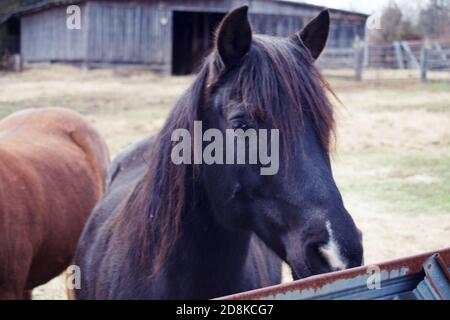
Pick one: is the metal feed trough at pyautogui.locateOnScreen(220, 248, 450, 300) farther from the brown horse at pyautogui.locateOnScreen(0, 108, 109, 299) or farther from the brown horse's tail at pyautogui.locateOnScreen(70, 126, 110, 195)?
the brown horse's tail at pyautogui.locateOnScreen(70, 126, 110, 195)

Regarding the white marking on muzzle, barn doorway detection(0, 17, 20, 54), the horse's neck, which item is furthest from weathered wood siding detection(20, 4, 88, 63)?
the white marking on muzzle

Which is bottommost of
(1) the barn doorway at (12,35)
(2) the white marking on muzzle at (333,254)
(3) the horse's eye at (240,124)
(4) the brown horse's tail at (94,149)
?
(4) the brown horse's tail at (94,149)

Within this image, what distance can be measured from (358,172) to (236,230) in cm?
553

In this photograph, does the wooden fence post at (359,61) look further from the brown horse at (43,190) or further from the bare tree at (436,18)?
the brown horse at (43,190)

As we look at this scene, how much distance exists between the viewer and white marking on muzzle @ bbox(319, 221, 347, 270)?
1637 mm

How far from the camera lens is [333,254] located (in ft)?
5.40

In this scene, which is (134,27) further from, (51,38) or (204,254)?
(204,254)

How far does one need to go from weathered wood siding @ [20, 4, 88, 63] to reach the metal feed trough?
21396 millimetres

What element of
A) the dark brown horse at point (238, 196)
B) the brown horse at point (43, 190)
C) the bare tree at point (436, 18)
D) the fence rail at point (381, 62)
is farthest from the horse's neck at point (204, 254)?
the fence rail at point (381, 62)

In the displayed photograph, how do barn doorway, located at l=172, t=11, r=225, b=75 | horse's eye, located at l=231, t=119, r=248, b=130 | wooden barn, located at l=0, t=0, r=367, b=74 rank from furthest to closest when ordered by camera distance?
barn doorway, located at l=172, t=11, r=225, b=75 → wooden barn, located at l=0, t=0, r=367, b=74 → horse's eye, located at l=231, t=119, r=248, b=130

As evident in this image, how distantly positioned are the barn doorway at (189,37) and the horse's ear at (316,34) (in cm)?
2442

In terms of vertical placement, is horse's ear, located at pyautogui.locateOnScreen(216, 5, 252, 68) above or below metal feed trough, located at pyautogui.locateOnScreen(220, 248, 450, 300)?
above

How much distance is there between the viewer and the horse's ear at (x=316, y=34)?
7.21ft

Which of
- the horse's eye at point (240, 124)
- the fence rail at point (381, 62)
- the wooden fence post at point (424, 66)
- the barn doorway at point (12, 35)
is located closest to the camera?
the horse's eye at point (240, 124)
